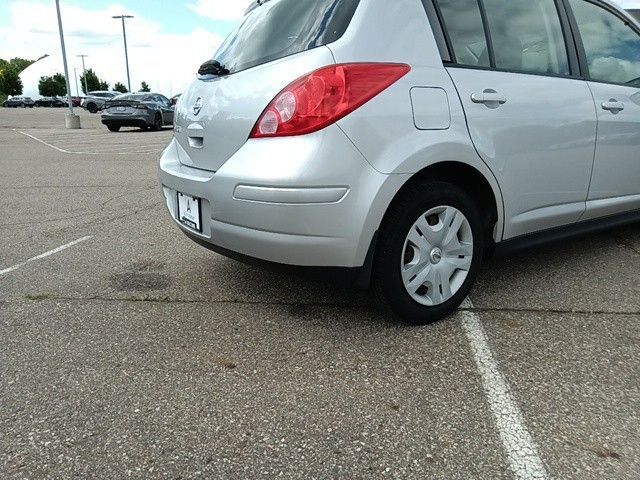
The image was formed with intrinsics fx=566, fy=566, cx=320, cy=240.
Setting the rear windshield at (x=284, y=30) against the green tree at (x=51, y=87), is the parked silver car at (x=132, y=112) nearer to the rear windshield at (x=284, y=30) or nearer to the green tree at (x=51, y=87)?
the rear windshield at (x=284, y=30)

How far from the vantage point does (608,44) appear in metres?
3.61

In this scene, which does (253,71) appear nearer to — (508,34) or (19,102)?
(508,34)

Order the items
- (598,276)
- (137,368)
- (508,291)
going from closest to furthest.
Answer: (137,368) < (508,291) < (598,276)

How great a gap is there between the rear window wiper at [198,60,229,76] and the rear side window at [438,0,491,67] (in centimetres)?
112

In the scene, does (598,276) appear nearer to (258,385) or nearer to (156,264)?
(258,385)

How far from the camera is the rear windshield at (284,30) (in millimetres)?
2438

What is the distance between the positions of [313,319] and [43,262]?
2.15 meters

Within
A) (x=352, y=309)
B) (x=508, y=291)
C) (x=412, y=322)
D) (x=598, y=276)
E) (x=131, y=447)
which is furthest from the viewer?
(x=598, y=276)

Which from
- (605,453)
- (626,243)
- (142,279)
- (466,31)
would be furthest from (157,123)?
(605,453)

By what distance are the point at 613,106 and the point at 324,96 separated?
203cm

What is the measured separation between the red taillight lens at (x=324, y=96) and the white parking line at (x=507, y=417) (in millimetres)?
1213

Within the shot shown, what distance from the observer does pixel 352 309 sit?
301cm

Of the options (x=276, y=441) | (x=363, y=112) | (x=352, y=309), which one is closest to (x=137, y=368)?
(x=276, y=441)

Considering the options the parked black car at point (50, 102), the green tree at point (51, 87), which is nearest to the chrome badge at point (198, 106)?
the parked black car at point (50, 102)
